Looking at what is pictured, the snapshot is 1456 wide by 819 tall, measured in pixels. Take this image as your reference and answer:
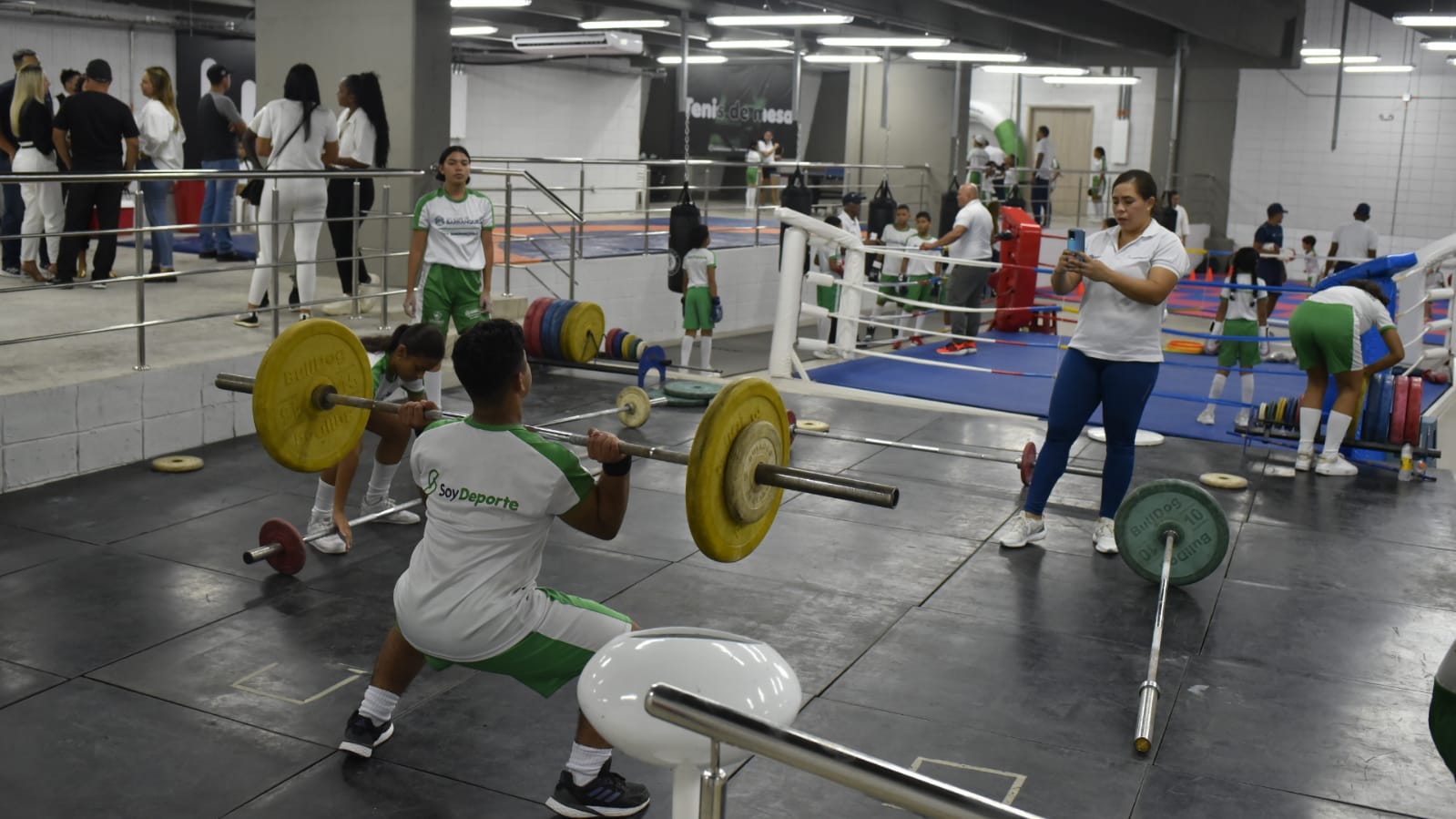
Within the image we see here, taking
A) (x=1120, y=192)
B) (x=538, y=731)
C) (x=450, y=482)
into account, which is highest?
(x=1120, y=192)

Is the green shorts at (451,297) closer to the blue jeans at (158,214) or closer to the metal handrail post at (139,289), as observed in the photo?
the metal handrail post at (139,289)

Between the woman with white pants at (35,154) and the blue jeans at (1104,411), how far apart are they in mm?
5998

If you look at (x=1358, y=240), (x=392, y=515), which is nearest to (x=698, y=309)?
(x=392, y=515)

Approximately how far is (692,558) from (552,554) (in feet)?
1.72

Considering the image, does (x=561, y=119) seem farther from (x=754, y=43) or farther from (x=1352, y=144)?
(x=1352, y=144)

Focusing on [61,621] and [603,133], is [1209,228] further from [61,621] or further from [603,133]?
[61,621]

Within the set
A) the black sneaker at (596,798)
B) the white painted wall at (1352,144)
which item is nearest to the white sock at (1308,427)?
the black sneaker at (596,798)

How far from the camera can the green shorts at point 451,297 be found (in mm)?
6289

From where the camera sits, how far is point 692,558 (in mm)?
4891

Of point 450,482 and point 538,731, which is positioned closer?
point 450,482

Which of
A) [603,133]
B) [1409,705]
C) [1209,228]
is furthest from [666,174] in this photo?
Answer: [1409,705]

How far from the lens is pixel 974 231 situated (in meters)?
11.2

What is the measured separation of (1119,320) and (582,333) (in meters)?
Result: 4.07

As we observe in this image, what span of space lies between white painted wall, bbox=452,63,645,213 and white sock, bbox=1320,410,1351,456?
1474 cm
